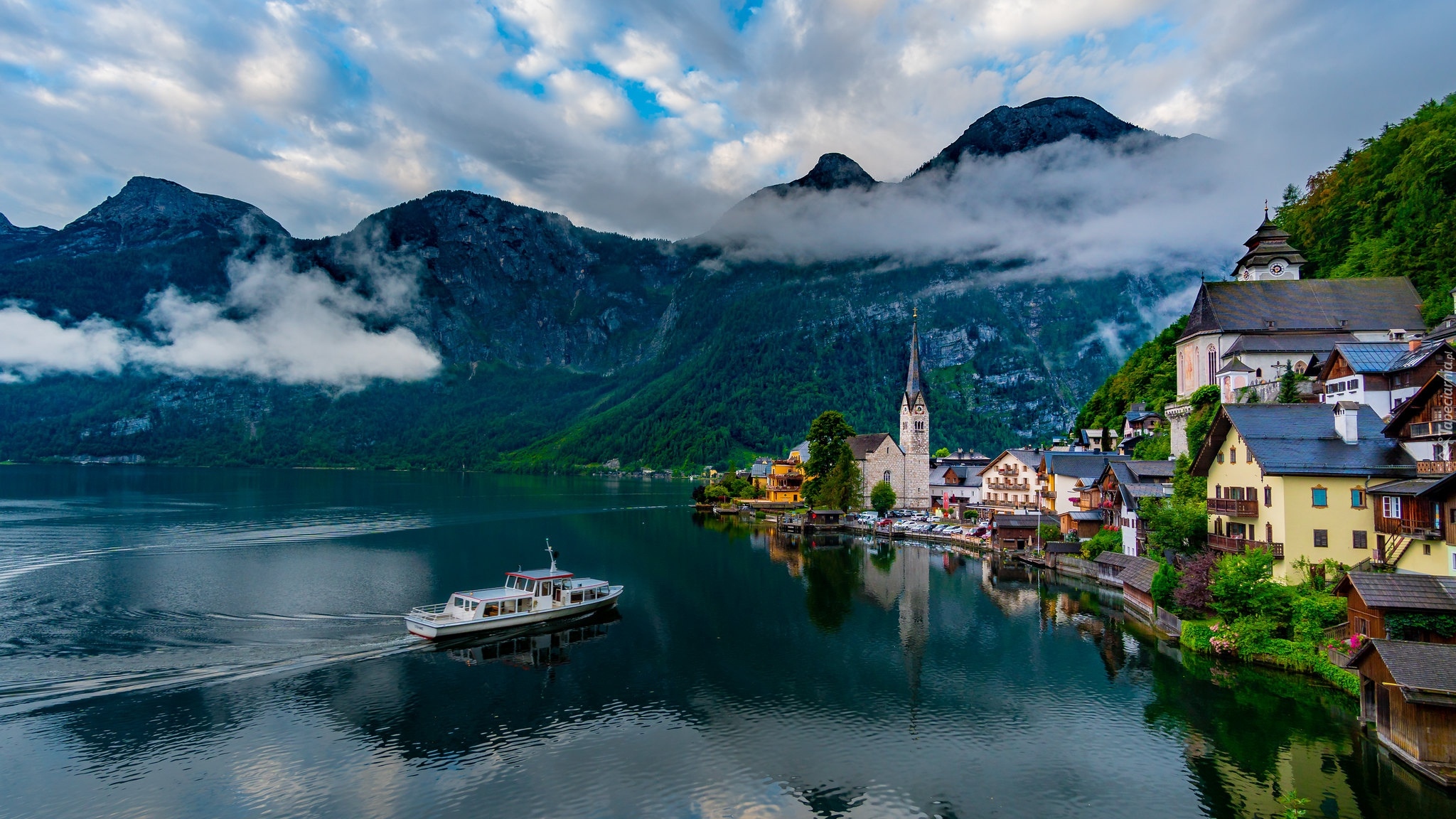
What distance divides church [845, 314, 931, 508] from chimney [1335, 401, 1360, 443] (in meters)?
73.9

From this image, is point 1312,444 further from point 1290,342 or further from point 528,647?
point 528,647

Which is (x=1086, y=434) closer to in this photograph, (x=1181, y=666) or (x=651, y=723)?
(x=1181, y=666)

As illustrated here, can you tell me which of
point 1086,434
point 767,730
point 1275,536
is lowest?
point 767,730

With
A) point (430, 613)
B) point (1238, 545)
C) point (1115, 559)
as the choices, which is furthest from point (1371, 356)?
point (430, 613)

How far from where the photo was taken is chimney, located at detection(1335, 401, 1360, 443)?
1304 inches

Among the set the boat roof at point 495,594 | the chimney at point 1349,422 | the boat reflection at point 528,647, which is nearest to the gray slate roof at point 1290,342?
the chimney at point 1349,422

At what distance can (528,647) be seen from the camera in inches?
1517

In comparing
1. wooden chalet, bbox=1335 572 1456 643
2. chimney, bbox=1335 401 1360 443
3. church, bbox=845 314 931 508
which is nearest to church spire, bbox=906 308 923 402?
church, bbox=845 314 931 508

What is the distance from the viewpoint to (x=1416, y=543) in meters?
27.7

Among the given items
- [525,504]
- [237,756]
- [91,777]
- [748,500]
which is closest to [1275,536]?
[237,756]

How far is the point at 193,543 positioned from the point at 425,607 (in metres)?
43.4

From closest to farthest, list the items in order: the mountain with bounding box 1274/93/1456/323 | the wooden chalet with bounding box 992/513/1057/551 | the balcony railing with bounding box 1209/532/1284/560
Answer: the balcony railing with bounding box 1209/532/1284/560 < the mountain with bounding box 1274/93/1456/323 < the wooden chalet with bounding box 992/513/1057/551

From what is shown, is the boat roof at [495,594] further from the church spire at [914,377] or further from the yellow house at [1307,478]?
the church spire at [914,377]

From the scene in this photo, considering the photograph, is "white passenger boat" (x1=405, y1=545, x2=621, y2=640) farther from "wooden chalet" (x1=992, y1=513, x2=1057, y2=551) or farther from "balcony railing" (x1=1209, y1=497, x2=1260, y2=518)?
"wooden chalet" (x1=992, y1=513, x2=1057, y2=551)
